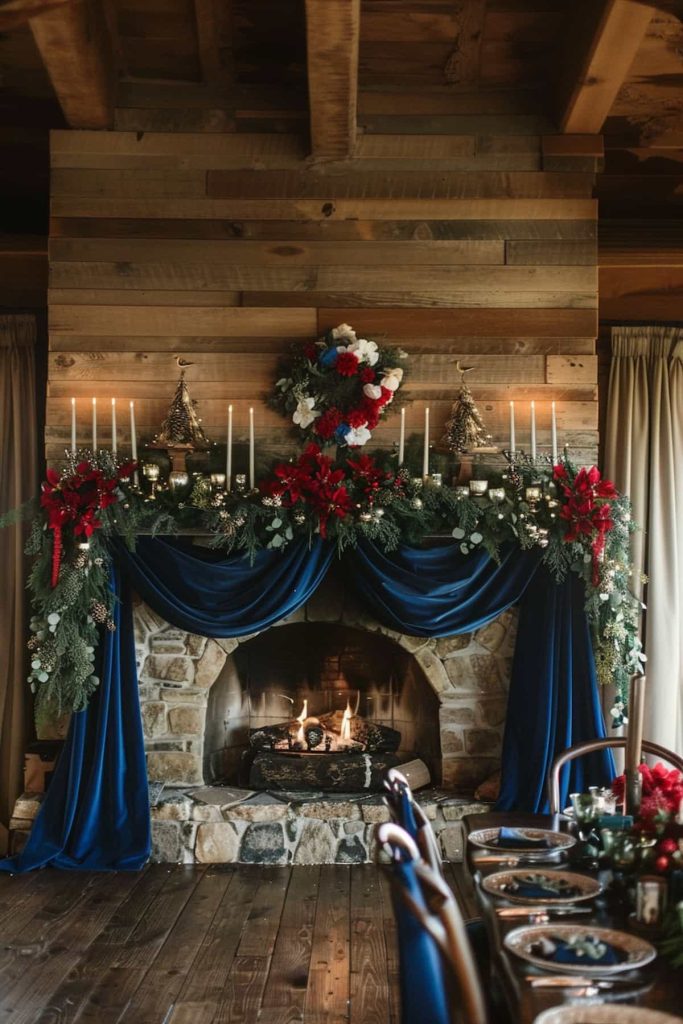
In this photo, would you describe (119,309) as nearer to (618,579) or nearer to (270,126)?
(270,126)

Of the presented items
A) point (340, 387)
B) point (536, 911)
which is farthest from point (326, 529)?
point (536, 911)

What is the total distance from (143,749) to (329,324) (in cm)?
215

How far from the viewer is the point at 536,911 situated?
2281mm

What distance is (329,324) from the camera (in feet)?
15.8

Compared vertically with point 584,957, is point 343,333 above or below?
above

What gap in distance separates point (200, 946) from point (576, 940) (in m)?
2.01

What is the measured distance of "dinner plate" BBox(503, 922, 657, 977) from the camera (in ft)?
6.44

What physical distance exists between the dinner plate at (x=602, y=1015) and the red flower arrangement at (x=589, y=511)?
9.40ft

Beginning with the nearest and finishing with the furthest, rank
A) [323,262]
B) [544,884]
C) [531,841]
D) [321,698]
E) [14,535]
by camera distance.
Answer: [544,884]
[531,841]
[323,262]
[321,698]
[14,535]

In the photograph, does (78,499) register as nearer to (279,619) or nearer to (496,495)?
(279,619)

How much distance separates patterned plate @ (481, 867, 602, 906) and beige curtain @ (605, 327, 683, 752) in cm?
311

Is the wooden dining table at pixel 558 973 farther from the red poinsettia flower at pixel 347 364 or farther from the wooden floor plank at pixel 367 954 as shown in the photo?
the red poinsettia flower at pixel 347 364

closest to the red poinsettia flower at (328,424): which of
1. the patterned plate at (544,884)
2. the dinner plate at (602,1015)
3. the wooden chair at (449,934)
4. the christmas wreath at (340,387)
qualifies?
the christmas wreath at (340,387)

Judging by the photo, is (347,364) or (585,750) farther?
(347,364)
